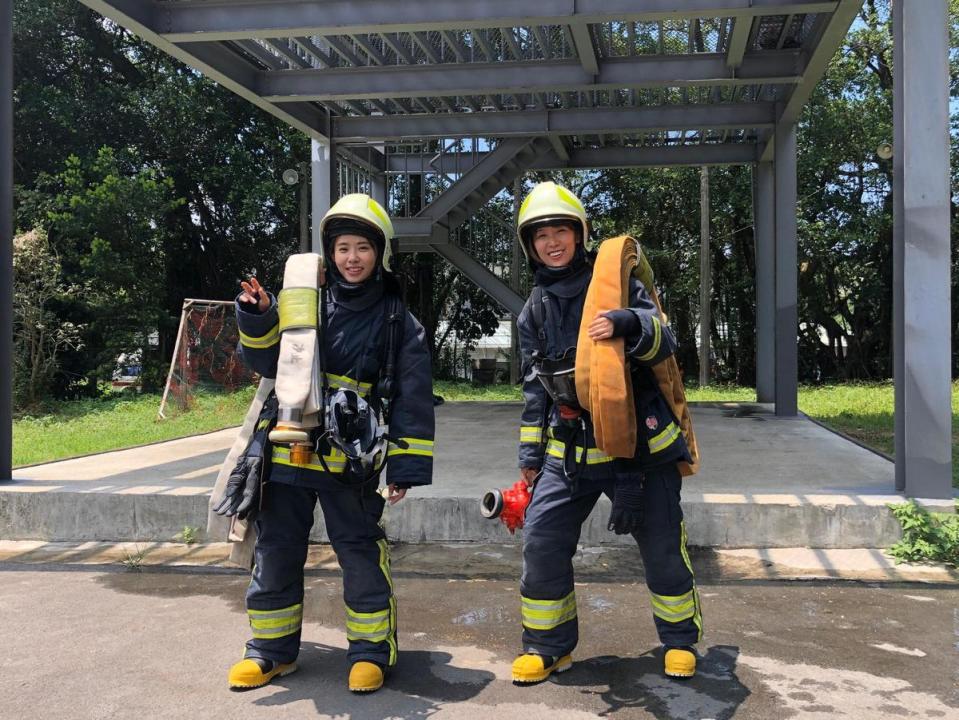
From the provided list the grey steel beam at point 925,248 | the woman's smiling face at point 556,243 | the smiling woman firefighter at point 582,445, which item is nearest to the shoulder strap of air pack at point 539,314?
the smiling woman firefighter at point 582,445

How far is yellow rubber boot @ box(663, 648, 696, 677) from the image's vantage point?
126 inches

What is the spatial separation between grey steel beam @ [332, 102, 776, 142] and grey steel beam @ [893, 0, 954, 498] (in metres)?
5.49

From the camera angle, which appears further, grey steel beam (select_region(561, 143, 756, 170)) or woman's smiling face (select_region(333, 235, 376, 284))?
grey steel beam (select_region(561, 143, 756, 170))

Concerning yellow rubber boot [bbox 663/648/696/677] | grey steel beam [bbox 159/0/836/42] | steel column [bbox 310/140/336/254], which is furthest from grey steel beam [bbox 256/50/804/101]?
yellow rubber boot [bbox 663/648/696/677]

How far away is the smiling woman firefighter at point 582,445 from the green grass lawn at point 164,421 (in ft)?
15.2

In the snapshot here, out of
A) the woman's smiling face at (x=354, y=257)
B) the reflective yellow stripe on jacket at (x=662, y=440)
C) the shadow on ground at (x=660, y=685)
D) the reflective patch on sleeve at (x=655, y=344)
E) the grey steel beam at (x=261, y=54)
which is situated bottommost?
the shadow on ground at (x=660, y=685)

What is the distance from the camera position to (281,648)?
3.29 m

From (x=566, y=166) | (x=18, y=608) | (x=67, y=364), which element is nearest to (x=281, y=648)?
(x=18, y=608)

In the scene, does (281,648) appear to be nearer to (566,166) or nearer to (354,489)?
(354,489)

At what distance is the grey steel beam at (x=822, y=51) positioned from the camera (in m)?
7.07

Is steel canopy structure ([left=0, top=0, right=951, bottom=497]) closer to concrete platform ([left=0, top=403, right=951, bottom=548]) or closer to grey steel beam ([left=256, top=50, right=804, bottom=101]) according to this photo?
grey steel beam ([left=256, top=50, right=804, bottom=101])

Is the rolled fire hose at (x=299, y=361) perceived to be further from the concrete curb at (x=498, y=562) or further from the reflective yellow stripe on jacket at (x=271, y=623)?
the concrete curb at (x=498, y=562)

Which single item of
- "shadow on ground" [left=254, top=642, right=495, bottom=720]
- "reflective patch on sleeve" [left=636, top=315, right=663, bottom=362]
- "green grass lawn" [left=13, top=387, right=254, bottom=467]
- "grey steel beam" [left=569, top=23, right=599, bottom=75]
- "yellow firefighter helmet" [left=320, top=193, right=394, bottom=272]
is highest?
"grey steel beam" [left=569, top=23, right=599, bottom=75]

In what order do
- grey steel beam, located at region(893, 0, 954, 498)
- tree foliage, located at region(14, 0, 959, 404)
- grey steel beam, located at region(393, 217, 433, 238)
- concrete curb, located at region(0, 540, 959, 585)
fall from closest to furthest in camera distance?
concrete curb, located at region(0, 540, 959, 585) → grey steel beam, located at region(893, 0, 954, 498) → grey steel beam, located at region(393, 217, 433, 238) → tree foliage, located at region(14, 0, 959, 404)
